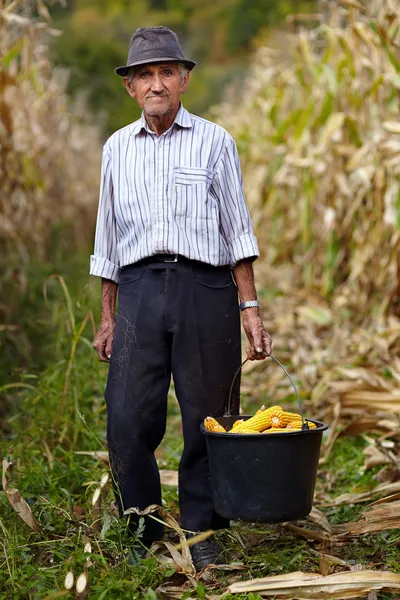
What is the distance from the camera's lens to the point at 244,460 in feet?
9.27

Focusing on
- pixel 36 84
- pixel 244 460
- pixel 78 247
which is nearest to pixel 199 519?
pixel 244 460

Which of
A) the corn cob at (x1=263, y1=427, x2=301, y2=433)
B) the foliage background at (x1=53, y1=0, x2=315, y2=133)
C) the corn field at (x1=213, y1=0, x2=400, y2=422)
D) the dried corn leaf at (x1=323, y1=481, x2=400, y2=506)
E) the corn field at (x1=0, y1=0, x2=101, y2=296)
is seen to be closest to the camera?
the corn cob at (x1=263, y1=427, x2=301, y2=433)

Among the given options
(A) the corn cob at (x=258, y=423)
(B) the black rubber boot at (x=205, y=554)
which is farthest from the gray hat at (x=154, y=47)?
(B) the black rubber boot at (x=205, y=554)

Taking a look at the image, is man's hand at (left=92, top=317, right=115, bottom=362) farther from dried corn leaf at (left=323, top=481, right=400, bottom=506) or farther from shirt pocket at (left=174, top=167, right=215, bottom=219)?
dried corn leaf at (left=323, top=481, right=400, bottom=506)

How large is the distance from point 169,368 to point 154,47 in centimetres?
105

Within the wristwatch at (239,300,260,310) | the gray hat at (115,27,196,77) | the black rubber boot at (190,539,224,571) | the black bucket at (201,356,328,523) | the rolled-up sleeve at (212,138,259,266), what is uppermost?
the gray hat at (115,27,196,77)

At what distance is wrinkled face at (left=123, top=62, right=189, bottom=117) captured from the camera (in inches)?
117

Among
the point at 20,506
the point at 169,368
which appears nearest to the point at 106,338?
the point at 169,368

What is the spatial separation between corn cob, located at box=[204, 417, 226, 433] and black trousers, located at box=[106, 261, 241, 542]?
10 cm

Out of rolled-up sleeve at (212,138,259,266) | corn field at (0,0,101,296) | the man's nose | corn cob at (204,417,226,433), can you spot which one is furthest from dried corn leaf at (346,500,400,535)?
corn field at (0,0,101,296)

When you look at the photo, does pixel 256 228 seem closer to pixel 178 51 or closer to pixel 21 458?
pixel 21 458

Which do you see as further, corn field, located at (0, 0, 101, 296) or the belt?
corn field, located at (0, 0, 101, 296)

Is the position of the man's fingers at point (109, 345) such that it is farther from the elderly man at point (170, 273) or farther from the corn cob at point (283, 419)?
the corn cob at point (283, 419)

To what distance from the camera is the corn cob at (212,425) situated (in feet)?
9.80
